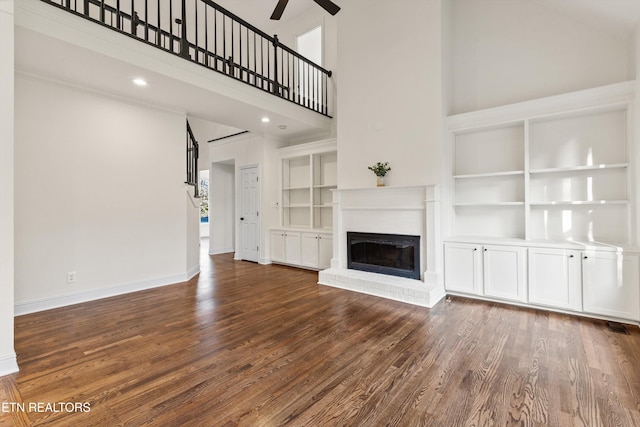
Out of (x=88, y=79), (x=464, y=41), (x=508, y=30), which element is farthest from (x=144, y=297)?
(x=508, y=30)

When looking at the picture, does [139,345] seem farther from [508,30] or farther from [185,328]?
[508,30]

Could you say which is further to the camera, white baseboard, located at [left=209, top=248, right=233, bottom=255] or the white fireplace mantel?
white baseboard, located at [left=209, top=248, right=233, bottom=255]

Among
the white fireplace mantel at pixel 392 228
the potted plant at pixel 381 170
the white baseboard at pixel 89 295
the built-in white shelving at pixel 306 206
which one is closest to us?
the white baseboard at pixel 89 295

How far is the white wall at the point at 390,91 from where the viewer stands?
4043 mm

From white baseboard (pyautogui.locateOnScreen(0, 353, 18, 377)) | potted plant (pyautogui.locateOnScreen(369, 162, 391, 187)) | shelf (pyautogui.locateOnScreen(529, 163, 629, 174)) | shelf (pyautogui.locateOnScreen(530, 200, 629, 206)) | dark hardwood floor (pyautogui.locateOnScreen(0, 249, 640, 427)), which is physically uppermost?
potted plant (pyautogui.locateOnScreen(369, 162, 391, 187))

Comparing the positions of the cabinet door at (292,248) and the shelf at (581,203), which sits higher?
the shelf at (581,203)

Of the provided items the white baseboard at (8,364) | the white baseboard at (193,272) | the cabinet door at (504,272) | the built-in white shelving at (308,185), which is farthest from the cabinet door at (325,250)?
the white baseboard at (8,364)

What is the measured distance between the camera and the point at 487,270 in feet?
12.3

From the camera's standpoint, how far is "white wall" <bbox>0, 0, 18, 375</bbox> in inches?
82.6

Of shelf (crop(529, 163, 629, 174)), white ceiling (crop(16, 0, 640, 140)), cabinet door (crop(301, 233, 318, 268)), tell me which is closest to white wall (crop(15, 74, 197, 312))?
white ceiling (crop(16, 0, 640, 140))

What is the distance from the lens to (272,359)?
7.79 feet

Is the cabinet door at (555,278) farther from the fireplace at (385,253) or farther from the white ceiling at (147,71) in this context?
the white ceiling at (147,71)

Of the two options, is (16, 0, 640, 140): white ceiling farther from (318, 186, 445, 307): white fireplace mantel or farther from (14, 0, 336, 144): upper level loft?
(318, 186, 445, 307): white fireplace mantel

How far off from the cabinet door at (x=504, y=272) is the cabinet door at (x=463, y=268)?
8cm
